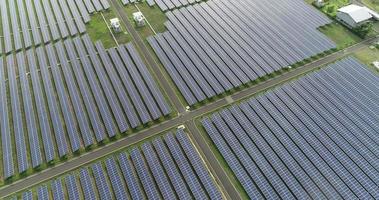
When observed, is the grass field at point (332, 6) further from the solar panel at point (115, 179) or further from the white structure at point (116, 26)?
the solar panel at point (115, 179)

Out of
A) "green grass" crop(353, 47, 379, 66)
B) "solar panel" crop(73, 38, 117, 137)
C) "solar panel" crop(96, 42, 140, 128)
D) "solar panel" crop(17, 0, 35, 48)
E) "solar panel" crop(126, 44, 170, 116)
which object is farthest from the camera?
"solar panel" crop(17, 0, 35, 48)

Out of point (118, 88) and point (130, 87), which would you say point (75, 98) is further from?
point (130, 87)

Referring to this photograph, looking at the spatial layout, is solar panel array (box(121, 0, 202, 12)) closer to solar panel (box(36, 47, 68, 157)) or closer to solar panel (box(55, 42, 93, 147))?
solar panel (box(55, 42, 93, 147))

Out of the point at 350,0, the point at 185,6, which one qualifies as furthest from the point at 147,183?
the point at 350,0

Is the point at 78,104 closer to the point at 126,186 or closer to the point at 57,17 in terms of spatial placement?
the point at 126,186

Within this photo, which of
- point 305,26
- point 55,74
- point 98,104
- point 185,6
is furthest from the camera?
point 185,6

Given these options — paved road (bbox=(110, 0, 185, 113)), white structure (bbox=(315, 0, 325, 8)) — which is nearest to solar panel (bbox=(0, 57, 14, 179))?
paved road (bbox=(110, 0, 185, 113))
